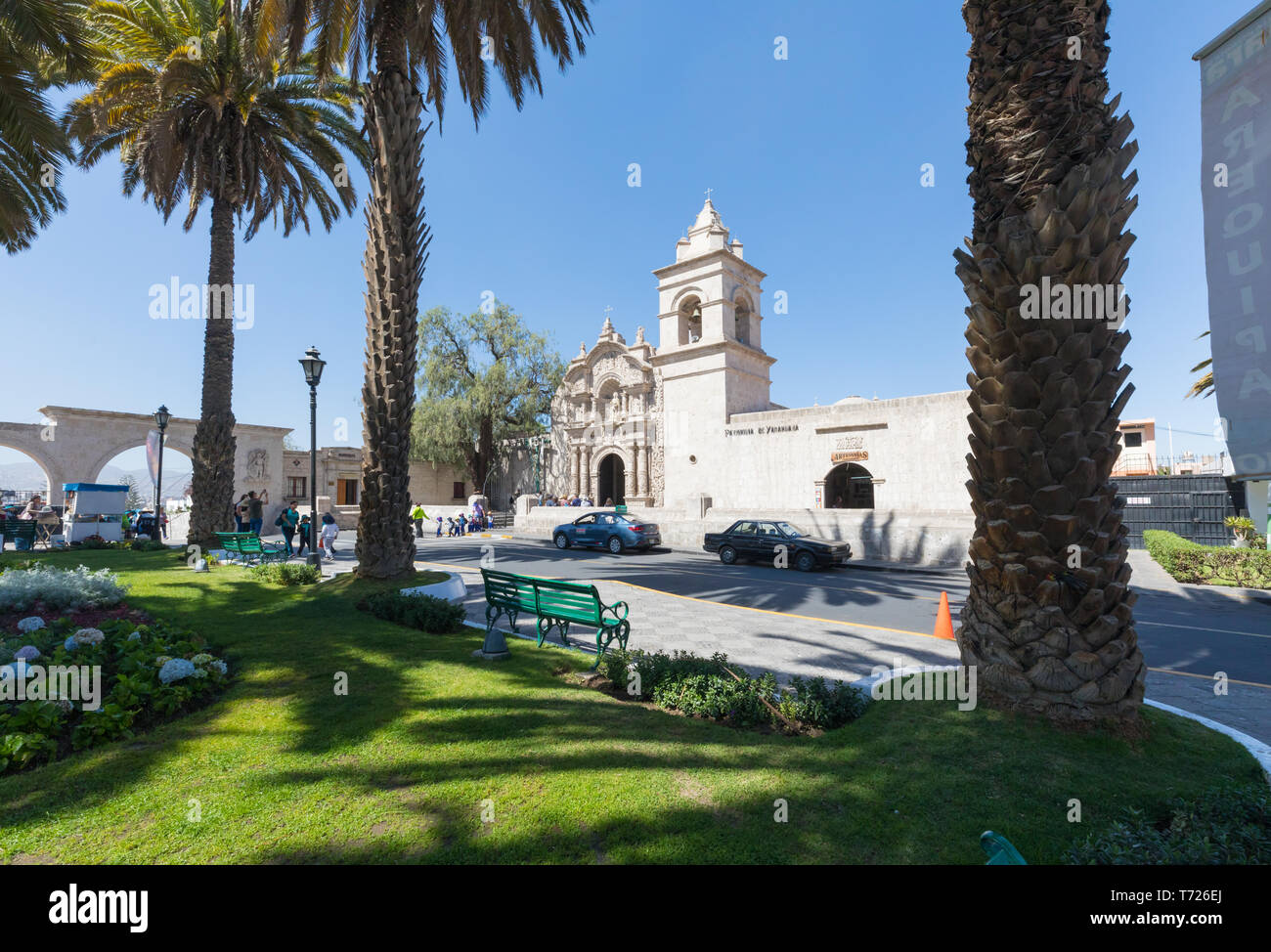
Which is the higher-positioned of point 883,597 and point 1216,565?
point 1216,565

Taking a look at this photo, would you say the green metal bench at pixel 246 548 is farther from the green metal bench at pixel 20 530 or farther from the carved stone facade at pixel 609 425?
the carved stone facade at pixel 609 425

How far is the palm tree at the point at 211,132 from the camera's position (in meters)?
13.1

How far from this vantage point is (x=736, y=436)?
26.2m

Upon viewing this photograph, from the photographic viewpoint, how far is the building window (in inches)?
1709

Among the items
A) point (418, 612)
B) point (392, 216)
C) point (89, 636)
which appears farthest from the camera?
point (392, 216)

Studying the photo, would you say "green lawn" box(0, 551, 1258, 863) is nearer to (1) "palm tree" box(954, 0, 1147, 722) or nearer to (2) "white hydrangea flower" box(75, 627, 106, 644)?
(1) "palm tree" box(954, 0, 1147, 722)

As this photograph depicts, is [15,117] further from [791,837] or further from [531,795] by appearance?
[791,837]

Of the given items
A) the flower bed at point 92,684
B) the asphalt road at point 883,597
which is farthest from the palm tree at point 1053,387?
the flower bed at point 92,684

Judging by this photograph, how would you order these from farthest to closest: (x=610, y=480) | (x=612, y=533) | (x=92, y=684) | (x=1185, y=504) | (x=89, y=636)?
(x=610, y=480)
(x=612, y=533)
(x=1185, y=504)
(x=89, y=636)
(x=92, y=684)

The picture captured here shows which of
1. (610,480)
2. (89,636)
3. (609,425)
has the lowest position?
(89,636)

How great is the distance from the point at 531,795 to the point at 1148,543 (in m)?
20.6

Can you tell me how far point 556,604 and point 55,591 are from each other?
22.3 ft

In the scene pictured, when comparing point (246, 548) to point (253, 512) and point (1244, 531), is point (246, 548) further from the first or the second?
point (1244, 531)

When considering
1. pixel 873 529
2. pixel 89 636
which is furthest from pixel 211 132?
pixel 873 529
